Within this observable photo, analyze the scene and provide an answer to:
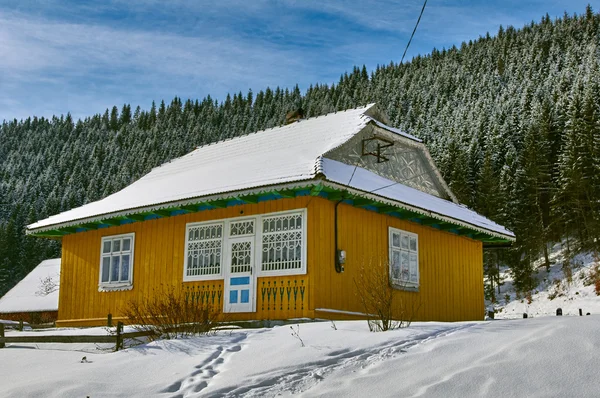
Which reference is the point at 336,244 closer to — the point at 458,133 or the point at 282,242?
the point at 282,242

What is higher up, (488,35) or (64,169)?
(488,35)

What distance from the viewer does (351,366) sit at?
26.6 feet

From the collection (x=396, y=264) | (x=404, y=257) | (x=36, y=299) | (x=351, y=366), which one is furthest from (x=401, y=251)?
(x=36, y=299)

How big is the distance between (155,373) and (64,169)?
405 feet

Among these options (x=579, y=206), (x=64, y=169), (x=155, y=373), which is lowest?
(x=155, y=373)

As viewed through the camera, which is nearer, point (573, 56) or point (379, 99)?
point (573, 56)

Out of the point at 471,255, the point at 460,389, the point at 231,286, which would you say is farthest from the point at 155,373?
the point at 471,255

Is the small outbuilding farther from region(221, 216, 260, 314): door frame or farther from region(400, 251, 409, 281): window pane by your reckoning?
region(400, 251, 409, 281): window pane

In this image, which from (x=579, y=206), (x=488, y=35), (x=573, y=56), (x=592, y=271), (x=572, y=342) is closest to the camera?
(x=572, y=342)

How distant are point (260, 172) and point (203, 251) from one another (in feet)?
8.08

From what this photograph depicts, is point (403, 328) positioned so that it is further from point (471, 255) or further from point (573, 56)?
point (573, 56)

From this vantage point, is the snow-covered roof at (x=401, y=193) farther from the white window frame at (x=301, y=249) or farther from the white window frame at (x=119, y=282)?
the white window frame at (x=119, y=282)

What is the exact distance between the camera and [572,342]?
773cm

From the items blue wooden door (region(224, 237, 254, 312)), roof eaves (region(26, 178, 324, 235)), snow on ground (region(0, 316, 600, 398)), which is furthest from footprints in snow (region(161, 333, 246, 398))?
blue wooden door (region(224, 237, 254, 312))
